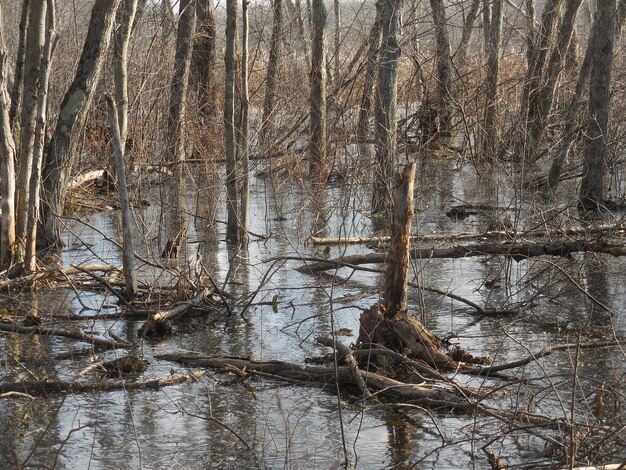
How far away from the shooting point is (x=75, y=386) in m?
6.76

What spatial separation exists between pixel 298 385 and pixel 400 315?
101 cm

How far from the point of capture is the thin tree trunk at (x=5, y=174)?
398 inches

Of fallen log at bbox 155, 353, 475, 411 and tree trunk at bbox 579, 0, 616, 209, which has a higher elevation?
tree trunk at bbox 579, 0, 616, 209

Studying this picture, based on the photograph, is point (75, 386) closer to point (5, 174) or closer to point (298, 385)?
point (298, 385)

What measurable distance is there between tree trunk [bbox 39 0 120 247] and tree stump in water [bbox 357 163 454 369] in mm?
4827

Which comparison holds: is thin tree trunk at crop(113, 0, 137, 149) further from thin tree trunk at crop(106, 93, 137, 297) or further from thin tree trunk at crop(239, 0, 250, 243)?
thin tree trunk at crop(106, 93, 137, 297)

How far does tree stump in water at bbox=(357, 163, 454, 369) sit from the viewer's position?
7.21 metres

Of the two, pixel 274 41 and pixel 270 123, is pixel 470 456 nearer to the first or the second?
pixel 270 123

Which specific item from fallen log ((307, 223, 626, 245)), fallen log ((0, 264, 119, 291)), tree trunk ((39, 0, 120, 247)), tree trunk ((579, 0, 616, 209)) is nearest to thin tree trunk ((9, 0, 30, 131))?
tree trunk ((39, 0, 120, 247))

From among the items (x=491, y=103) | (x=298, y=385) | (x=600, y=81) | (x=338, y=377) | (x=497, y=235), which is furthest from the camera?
(x=491, y=103)

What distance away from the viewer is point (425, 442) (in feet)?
18.9

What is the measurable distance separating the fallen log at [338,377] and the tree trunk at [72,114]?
4.33 metres

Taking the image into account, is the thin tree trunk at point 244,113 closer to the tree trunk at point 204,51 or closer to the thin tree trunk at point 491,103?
the thin tree trunk at point 491,103

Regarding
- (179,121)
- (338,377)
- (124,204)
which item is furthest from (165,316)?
(179,121)
